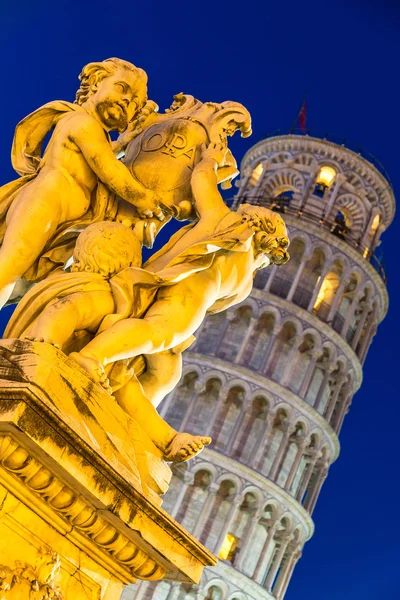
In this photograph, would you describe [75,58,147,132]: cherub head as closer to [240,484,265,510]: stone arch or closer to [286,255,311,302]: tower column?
[240,484,265,510]: stone arch

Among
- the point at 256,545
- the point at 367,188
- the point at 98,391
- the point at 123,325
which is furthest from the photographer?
the point at 367,188

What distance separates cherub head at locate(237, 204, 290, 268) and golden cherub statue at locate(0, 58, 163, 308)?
36 centimetres

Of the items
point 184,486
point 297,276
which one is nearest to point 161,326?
point 184,486

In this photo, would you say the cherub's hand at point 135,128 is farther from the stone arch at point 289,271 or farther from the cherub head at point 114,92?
the stone arch at point 289,271

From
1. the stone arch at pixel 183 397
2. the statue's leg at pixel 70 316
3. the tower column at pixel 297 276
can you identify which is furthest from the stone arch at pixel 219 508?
the statue's leg at pixel 70 316

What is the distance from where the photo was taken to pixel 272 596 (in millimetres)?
28188

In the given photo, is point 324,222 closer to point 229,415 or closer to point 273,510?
point 229,415

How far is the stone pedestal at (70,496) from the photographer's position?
273cm

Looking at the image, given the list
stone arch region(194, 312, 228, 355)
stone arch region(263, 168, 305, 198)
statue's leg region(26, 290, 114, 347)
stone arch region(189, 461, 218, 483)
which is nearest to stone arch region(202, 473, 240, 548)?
stone arch region(189, 461, 218, 483)

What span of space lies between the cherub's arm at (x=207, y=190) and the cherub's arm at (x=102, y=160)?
0.23 metres

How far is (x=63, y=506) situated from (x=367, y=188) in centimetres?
3167

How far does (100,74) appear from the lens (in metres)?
4.18

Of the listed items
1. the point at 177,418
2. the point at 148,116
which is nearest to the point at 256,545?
the point at 177,418

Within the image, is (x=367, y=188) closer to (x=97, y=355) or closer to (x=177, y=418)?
(x=177, y=418)
